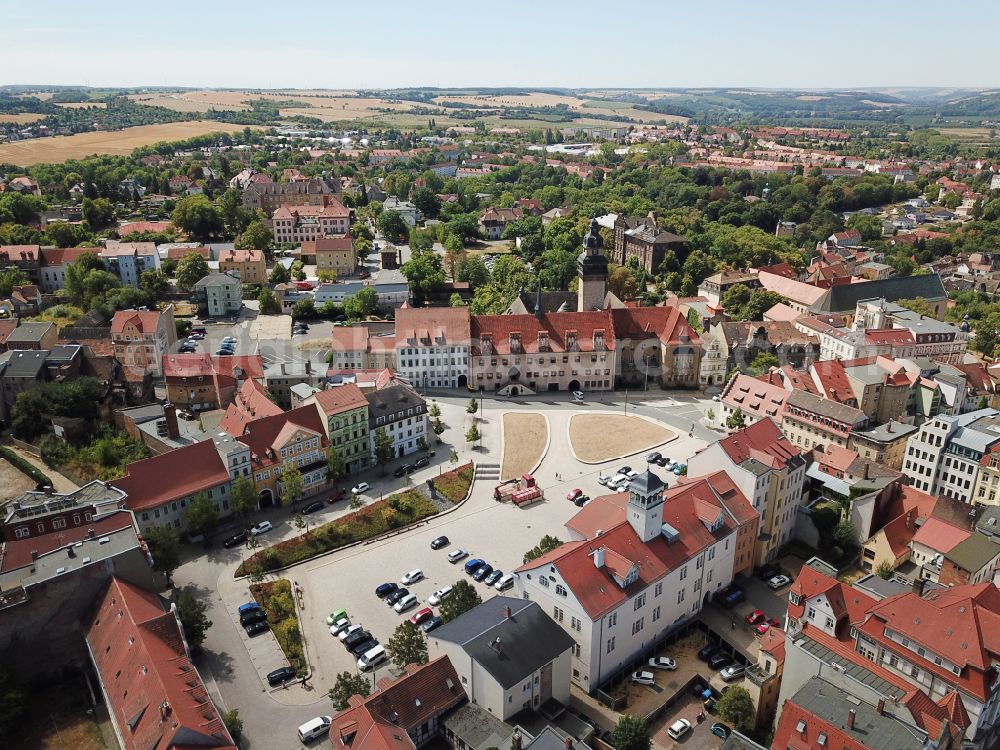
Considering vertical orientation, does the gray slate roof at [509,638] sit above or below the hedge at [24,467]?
above

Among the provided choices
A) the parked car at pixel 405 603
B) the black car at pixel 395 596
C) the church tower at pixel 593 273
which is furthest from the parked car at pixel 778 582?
the church tower at pixel 593 273

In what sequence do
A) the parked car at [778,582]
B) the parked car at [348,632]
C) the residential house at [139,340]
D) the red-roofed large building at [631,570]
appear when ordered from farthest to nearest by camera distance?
the residential house at [139,340] < the parked car at [778,582] < the parked car at [348,632] < the red-roofed large building at [631,570]

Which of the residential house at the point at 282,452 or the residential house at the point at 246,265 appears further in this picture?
the residential house at the point at 246,265

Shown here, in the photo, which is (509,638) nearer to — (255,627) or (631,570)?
(631,570)

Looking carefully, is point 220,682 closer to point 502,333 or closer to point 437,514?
point 437,514

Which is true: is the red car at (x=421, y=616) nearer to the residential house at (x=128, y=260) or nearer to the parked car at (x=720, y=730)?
the parked car at (x=720, y=730)

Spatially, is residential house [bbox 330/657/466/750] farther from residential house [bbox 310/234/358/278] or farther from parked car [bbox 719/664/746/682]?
residential house [bbox 310/234/358/278]

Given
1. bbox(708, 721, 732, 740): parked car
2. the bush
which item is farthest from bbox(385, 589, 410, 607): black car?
bbox(708, 721, 732, 740): parked car
